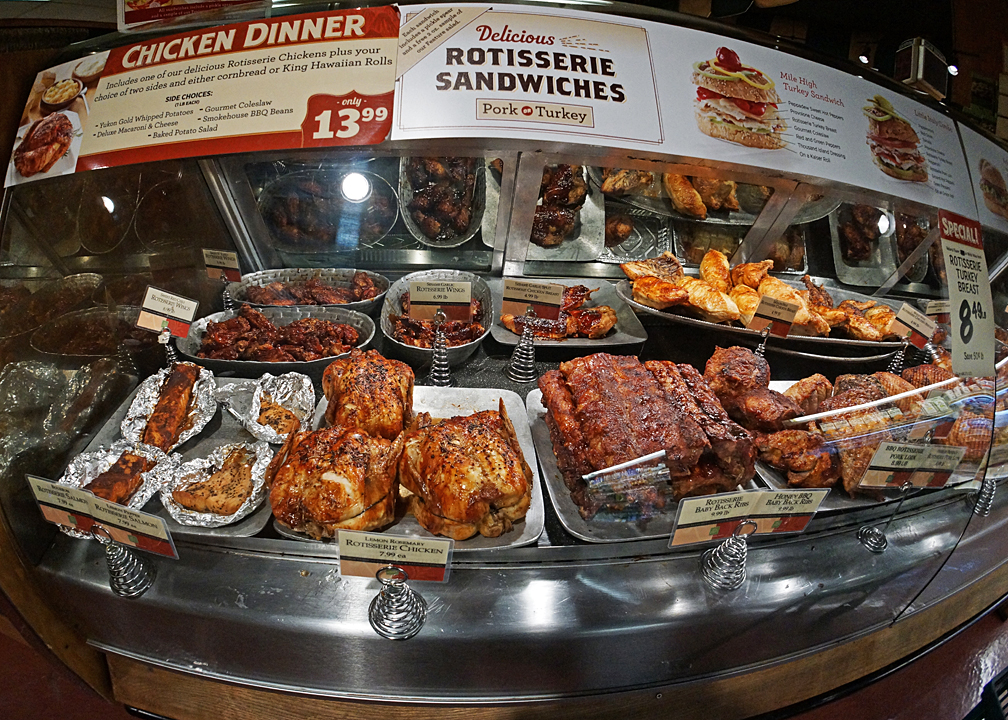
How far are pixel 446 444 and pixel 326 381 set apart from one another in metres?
0.74

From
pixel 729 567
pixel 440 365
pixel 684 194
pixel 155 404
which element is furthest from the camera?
pixel 684 194

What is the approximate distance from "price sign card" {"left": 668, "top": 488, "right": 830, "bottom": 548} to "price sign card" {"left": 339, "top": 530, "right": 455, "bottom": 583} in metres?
0.74

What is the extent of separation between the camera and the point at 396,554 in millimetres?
1521

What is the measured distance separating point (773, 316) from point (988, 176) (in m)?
1.07

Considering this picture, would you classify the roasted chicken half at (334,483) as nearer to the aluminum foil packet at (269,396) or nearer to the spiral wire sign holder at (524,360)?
the aluminum foil packet at (269,396)

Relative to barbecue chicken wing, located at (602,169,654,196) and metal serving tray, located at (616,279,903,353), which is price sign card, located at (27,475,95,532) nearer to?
metal serving tray, located at (616,279,903,353)

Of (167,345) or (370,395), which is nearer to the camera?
(370,395)

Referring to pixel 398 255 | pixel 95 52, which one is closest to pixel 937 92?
pixel 398 255

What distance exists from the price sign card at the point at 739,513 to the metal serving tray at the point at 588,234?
1.95m

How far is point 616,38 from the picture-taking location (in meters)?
1.79

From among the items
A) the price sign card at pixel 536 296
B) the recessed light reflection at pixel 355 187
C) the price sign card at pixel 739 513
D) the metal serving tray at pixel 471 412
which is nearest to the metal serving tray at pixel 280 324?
the metal serving tray at pixel 471 412

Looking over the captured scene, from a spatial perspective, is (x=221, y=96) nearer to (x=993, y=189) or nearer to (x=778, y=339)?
(x=993, y=189)

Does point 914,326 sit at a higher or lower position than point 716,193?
lower

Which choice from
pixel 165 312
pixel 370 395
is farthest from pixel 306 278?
A: pixel 370 395
